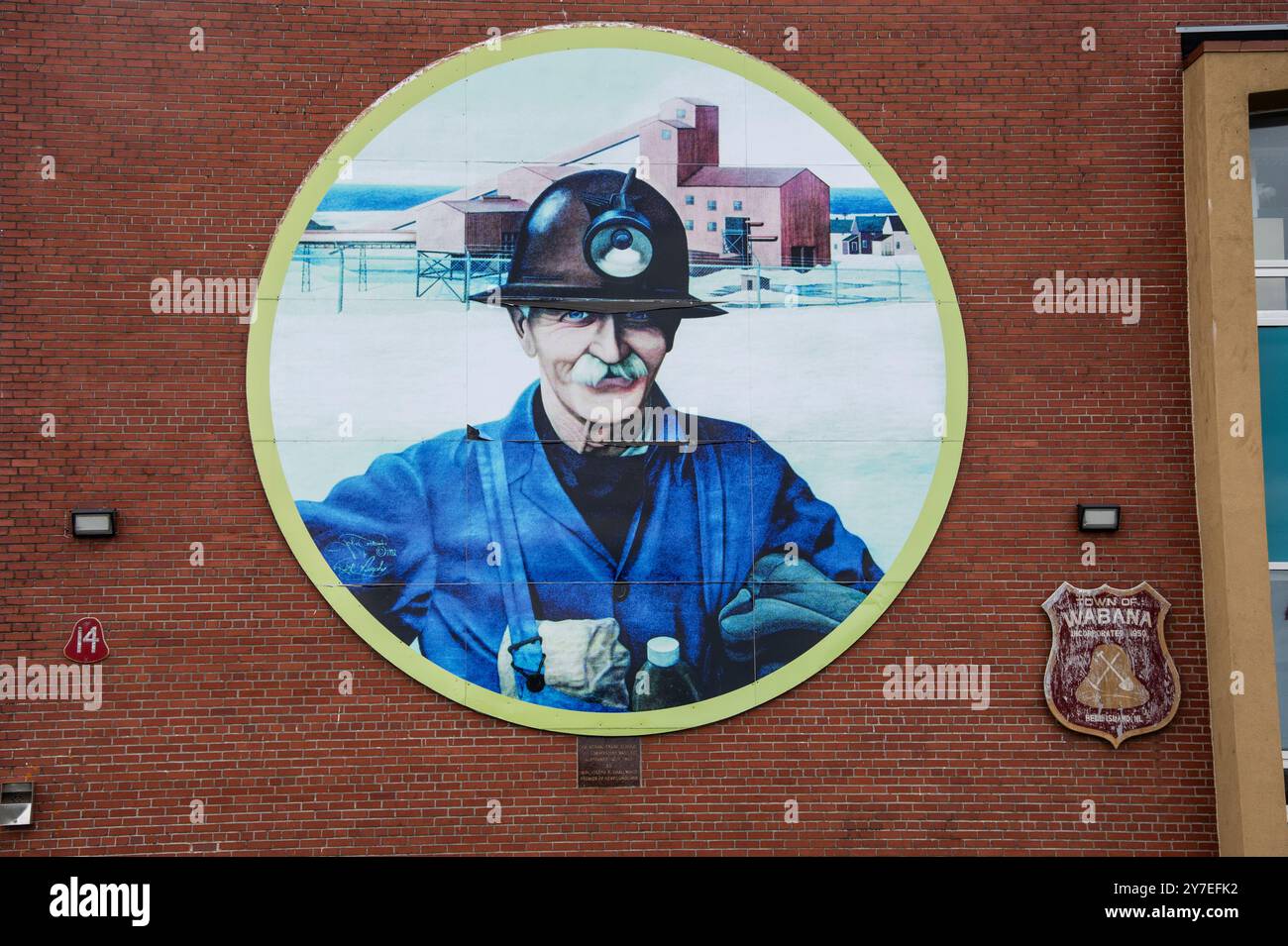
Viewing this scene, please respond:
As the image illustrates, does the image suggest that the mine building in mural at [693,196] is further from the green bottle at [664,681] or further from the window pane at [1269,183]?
the window pane at [1269,183]

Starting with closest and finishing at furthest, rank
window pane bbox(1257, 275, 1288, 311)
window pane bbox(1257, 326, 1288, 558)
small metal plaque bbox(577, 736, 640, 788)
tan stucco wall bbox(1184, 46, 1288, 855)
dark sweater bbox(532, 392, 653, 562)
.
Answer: tan stucco wall bbox(1184, 46, 1288, 855) < small metal plaque bbox(577, 736, 640, 788) < dark sweater bbox(532, 392, 653, 562) < window pane bbox(1257, 326, 1288, 558) < window pane bbox(1257, 275, 1288, 311)

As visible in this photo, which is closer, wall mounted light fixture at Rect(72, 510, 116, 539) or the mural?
wall mounted light fixture at Rect(72, 510, 116, 539)

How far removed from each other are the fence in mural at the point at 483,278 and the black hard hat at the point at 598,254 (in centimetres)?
15

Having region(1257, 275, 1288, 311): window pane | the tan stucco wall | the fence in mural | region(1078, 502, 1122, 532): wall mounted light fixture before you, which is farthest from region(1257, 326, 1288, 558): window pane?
the fence in mural

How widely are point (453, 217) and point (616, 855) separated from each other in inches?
201

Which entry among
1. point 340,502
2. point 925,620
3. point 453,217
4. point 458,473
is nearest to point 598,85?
point 453,217

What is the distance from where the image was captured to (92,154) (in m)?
8.80

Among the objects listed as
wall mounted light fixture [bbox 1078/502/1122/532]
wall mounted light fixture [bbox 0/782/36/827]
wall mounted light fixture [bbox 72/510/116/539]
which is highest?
wall mounted light fixture [bbox 72/510/116/539]

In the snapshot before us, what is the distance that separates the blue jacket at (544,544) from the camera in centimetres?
871

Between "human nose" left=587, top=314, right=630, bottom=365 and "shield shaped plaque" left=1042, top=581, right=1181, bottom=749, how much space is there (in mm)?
3889

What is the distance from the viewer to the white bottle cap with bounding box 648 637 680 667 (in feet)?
28.7

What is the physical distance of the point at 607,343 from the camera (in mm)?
8938

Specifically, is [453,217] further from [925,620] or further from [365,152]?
[925,620]

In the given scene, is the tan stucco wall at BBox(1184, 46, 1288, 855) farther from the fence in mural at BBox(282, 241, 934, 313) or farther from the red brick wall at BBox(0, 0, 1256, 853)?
the fence in mural at BBox(282, 241, 934, 313)
